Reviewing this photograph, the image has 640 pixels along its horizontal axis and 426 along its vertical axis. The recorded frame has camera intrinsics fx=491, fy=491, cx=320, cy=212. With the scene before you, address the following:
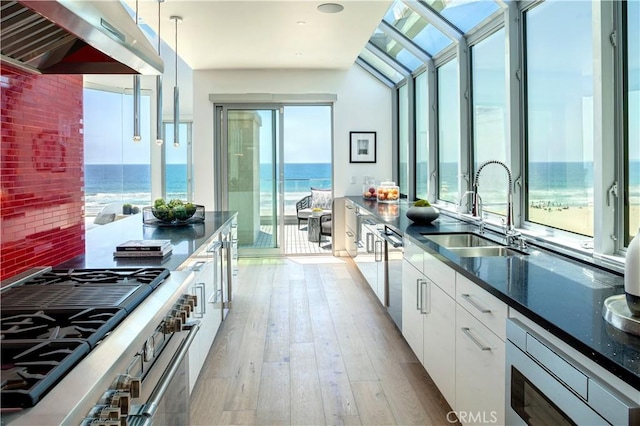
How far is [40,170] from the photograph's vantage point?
2.11 metres

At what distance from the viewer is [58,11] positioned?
4.19 feet

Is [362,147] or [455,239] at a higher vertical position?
[362,147]

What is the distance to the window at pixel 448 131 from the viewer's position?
4.98 meters

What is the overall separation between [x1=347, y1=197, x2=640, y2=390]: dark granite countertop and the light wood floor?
85cm

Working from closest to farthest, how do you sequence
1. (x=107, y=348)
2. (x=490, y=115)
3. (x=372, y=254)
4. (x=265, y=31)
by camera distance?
1. (x=107, y=348)
2. (x=490, y=115)
3. (x=372, y=254)
4. (x=265, y=31)

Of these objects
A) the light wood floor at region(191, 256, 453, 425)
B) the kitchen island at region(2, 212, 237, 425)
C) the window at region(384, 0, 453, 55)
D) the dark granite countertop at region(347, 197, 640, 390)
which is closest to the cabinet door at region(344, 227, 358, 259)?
the light wood floor at region(191, 256, 453, 425)

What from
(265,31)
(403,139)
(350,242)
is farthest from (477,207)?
(403,139)

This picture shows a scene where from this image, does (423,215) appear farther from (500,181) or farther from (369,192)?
(369,192)

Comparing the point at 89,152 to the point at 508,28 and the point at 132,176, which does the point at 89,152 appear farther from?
the point at 508,28

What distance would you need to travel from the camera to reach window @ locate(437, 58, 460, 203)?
498 cm

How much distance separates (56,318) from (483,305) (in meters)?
1.51

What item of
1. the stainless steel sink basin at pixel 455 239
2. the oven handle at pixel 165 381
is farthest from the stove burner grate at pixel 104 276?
the stainless steel sink basin at pixel 455 239

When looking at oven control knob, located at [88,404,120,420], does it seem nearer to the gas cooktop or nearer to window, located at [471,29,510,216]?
the gas cooktop

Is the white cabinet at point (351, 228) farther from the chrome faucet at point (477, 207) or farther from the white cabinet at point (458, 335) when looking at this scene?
the white cabinet at point (458, 335)
